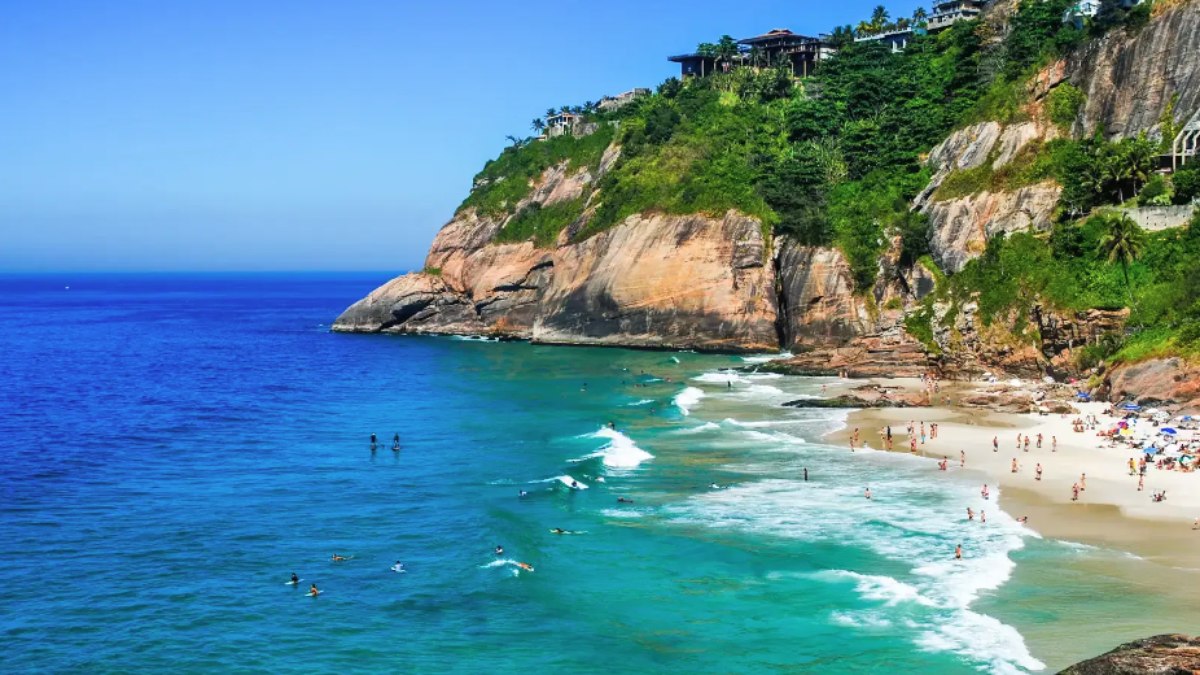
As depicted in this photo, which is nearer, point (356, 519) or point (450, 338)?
point (356, 519)

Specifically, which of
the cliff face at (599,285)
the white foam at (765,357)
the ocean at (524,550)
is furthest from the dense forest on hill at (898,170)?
the ocean at (524,550)

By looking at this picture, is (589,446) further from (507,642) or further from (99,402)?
(99,402)

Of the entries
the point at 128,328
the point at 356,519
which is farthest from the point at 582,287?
the point at 128,328

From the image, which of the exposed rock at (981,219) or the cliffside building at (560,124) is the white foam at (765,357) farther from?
the cliffside building at (560,124)

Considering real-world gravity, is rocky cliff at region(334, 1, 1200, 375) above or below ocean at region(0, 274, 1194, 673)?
above

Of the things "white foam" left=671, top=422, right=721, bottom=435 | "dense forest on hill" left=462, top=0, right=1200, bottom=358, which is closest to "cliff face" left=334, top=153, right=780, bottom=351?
"dense forest on hill" left=462, top=0, right=1200, bottom=358

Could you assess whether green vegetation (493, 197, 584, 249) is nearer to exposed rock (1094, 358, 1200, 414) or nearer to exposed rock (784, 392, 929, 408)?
exposed rock (784, 392, 929, 408)
